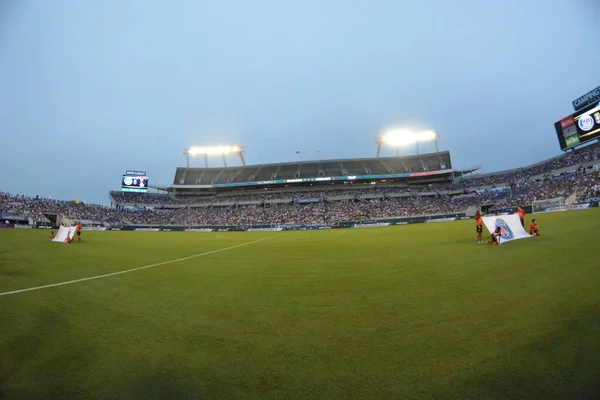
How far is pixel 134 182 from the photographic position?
60.7m

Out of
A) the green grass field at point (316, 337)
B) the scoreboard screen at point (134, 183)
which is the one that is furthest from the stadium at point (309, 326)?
the scoreboard screen at point (134, 183)

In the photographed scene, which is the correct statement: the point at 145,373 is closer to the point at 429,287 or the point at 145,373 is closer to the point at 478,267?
the point at 429,287

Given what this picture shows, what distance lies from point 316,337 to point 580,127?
51.7m

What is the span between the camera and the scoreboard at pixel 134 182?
60.3 metres

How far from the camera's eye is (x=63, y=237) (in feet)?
57.7

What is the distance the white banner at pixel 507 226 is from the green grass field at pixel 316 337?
5.00m

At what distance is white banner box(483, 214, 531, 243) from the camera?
10.2m

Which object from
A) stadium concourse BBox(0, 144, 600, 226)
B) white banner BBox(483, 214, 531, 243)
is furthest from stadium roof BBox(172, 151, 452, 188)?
white banner BBox(483, 214, 531, 243)

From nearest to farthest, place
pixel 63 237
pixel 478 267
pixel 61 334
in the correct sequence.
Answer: pixel 61 334 → pixel 478 267 → pixel 63 237

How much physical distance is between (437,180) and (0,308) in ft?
232

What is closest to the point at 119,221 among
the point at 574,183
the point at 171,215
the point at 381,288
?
the point at 171,215

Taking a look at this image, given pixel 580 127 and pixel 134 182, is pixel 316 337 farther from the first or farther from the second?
pixel 134 182

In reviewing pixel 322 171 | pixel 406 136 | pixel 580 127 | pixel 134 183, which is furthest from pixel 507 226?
pixel 134 183

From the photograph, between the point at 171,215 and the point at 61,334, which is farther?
the point at 171,215
